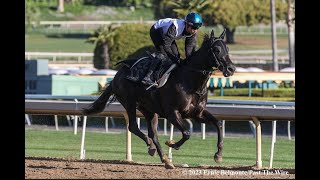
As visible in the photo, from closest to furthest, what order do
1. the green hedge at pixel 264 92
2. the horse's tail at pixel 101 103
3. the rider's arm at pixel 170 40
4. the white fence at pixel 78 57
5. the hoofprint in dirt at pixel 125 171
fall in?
the hoofprint in dirt at pixel 125 171 → the rider's arm at pixel 170 40 → the horse's tail at pixel 101 103 → the green hedge at pixel 264 92 → the white fence at pixel 78 57

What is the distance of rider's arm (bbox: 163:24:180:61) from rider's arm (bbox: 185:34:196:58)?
143mm

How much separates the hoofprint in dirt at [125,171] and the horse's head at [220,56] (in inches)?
43.9

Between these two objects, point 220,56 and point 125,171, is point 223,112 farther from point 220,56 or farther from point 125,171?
point 220,56

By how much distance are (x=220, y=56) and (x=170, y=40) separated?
94 centimetres

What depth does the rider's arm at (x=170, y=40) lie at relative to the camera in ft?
37.0


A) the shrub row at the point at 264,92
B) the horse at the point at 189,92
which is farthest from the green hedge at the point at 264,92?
the horse at the point at 189,92

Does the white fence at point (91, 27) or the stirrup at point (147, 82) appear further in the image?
the white fence at point (91, 27)

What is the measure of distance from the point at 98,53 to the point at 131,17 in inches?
1474

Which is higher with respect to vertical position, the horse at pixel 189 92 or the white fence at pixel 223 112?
the horse at pixel 189 92

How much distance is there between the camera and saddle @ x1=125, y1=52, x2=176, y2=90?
36.8 ft

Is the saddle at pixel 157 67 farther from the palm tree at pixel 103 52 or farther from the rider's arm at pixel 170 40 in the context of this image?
the palm tree at pixel 103 52

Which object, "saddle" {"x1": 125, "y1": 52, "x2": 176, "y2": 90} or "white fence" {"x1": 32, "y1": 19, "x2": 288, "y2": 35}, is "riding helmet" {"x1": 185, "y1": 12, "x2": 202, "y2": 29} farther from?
"white fence" {"x1": 32, "y1": 19, "x2": 288, "y2": 35}
